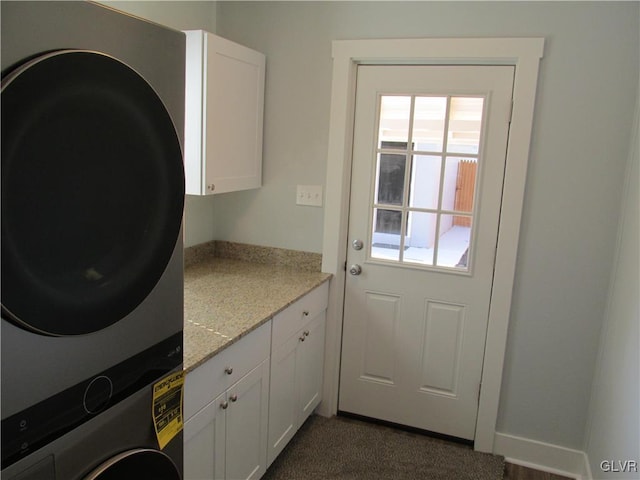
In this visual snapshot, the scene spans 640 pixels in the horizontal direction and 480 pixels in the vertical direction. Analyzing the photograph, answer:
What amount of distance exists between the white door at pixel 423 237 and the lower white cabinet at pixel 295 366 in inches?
8.7

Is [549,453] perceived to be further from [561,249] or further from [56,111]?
[56,111]

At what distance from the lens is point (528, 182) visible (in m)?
2.41

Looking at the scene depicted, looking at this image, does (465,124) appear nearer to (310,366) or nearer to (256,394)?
(310,366)

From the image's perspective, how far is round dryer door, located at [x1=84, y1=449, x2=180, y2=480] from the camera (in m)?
0.96

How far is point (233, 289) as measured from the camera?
2.36 m

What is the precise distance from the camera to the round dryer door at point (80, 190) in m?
0.72

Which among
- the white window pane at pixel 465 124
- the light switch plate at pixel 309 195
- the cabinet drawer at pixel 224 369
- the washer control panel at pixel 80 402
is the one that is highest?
the white window pane at pixel 465 124

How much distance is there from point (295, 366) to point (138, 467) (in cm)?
143

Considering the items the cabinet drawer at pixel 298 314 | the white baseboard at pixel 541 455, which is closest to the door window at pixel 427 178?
the cabinet drawer at pixel 298 314

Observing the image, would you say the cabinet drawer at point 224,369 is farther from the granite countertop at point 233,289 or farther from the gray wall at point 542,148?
the gray wall at point 542,148

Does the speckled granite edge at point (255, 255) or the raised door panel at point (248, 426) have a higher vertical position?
the speckled granite edge at point (255, 255)

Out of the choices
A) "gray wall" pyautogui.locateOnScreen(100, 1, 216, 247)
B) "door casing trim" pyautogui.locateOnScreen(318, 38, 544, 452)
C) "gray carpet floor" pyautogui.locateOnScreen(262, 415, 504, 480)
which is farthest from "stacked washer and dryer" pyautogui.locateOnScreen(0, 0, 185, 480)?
"door casing trim" pyautogui.locateOnScreen(318, 38, 544, 452)

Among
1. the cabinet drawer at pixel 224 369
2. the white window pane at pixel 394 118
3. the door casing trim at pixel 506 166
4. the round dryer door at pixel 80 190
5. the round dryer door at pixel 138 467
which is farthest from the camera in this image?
the white window pane at pixel 394 118

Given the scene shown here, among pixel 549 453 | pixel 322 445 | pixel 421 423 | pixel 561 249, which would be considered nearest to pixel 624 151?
pixel 561 249
